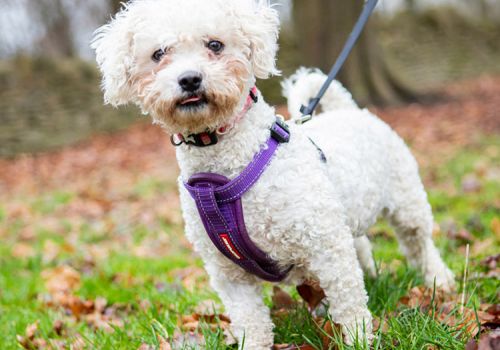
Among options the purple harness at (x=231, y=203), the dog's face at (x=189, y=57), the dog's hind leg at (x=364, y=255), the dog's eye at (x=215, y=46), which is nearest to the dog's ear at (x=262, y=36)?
the dog's face at (x=189, y=57)

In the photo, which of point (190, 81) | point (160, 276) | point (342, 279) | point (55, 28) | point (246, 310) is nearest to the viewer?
point (190, 81)

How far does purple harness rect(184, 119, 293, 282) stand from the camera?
2.47m

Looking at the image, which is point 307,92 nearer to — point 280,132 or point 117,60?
point 280,132

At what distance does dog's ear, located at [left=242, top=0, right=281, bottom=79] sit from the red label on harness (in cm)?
72

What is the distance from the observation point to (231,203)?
2.48 m

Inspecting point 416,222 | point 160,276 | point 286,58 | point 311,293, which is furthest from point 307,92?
point 286,58

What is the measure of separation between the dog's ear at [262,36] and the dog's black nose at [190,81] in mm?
336

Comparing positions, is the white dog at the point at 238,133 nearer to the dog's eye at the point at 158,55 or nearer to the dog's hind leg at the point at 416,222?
the dog's eye at the point at 158,55

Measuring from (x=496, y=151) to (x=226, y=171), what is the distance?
6.39 m

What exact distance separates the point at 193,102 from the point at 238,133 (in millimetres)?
284

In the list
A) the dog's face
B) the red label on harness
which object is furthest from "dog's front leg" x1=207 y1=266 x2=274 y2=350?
the dog's face

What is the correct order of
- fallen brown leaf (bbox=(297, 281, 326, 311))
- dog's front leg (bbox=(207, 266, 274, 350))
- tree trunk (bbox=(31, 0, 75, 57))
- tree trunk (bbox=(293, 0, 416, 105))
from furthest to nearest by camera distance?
tree trunk (bbox=(31, 0, 75, 57))
tree trunk (bbox=(293, 0, 416, 105))
fallen brown leaf (bbox=(297, 281, 326, 311))
dog's front leg (bbox=(207, 266, 274, 350))

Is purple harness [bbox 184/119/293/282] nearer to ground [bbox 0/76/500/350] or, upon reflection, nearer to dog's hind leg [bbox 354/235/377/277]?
ground [bbox 0/76/500/350]

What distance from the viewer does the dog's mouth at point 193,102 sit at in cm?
233
